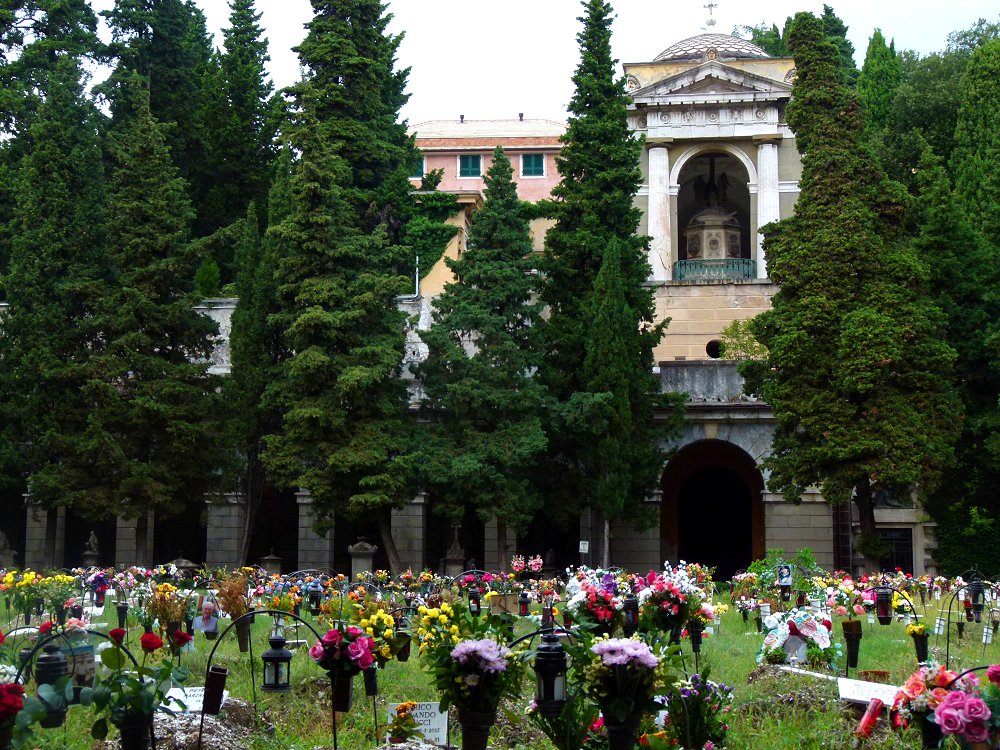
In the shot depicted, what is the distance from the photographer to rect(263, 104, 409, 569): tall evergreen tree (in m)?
30.0

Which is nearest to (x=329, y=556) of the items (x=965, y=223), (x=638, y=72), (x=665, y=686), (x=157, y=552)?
(x=157, y=552)

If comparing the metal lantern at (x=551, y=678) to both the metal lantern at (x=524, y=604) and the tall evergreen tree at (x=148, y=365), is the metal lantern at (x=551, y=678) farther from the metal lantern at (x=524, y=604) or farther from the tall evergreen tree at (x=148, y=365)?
the tall evergreen tree at (x=148, y=365)

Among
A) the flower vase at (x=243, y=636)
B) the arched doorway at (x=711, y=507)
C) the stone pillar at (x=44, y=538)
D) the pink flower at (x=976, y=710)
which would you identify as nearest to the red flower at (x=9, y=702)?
the pink flower at (x=976, y=710)

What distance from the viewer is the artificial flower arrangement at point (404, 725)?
10.7 meters

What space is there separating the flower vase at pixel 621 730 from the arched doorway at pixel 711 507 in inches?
1104

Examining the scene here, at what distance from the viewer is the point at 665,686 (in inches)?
375

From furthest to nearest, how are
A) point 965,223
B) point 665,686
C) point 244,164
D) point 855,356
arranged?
point 244,164 → point 965,223 → point 855,356 → point 665,686

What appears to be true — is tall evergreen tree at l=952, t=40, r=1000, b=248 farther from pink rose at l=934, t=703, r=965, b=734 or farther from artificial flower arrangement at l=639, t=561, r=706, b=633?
pink rose at l=934, t=703, r=965, b=734

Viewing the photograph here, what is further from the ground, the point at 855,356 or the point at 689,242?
the point at 689,242

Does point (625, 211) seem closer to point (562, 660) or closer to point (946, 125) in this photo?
point (946, 125)

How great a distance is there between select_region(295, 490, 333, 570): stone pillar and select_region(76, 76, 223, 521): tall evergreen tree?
2703 mm

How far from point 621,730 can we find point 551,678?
585 millimetres

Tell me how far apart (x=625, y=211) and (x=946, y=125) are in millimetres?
17949

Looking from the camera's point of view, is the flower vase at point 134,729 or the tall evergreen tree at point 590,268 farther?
the tall evergreen tree at point 590,268
